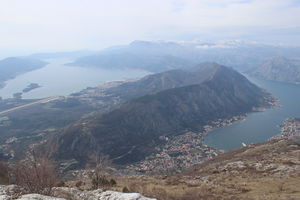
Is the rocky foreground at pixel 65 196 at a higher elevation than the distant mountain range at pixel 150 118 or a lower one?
higher

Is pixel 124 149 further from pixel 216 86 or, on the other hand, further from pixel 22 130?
pixel 216 86

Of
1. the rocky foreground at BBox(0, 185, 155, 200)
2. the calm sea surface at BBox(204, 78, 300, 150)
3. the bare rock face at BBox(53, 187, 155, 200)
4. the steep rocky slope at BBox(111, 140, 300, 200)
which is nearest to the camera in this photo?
the rocky foreground at BBox(0, 185, 155, 200)

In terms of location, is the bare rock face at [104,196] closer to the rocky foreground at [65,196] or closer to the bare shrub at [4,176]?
the rocky foreground at [65,196]

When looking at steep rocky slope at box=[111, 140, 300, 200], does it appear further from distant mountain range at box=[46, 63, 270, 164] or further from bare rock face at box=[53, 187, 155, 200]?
distant mountain range at box=[46, 63, 270, 164]

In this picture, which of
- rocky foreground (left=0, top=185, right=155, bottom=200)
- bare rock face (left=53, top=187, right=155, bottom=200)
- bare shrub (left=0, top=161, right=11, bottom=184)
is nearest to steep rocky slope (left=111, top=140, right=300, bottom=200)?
bare rock face (left=53, top=187, right=155, bottom=200)

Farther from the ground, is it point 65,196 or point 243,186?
point 65,196

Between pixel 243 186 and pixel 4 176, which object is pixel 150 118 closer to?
pixel 4 176

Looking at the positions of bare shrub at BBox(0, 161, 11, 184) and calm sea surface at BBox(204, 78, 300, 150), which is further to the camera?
calm sea surface at BBox(204, 78, 300, 150)

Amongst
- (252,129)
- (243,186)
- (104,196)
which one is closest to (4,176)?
(104,196)

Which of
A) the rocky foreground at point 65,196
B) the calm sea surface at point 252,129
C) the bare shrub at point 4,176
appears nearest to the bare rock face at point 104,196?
the rocky foreground at point 65,196
